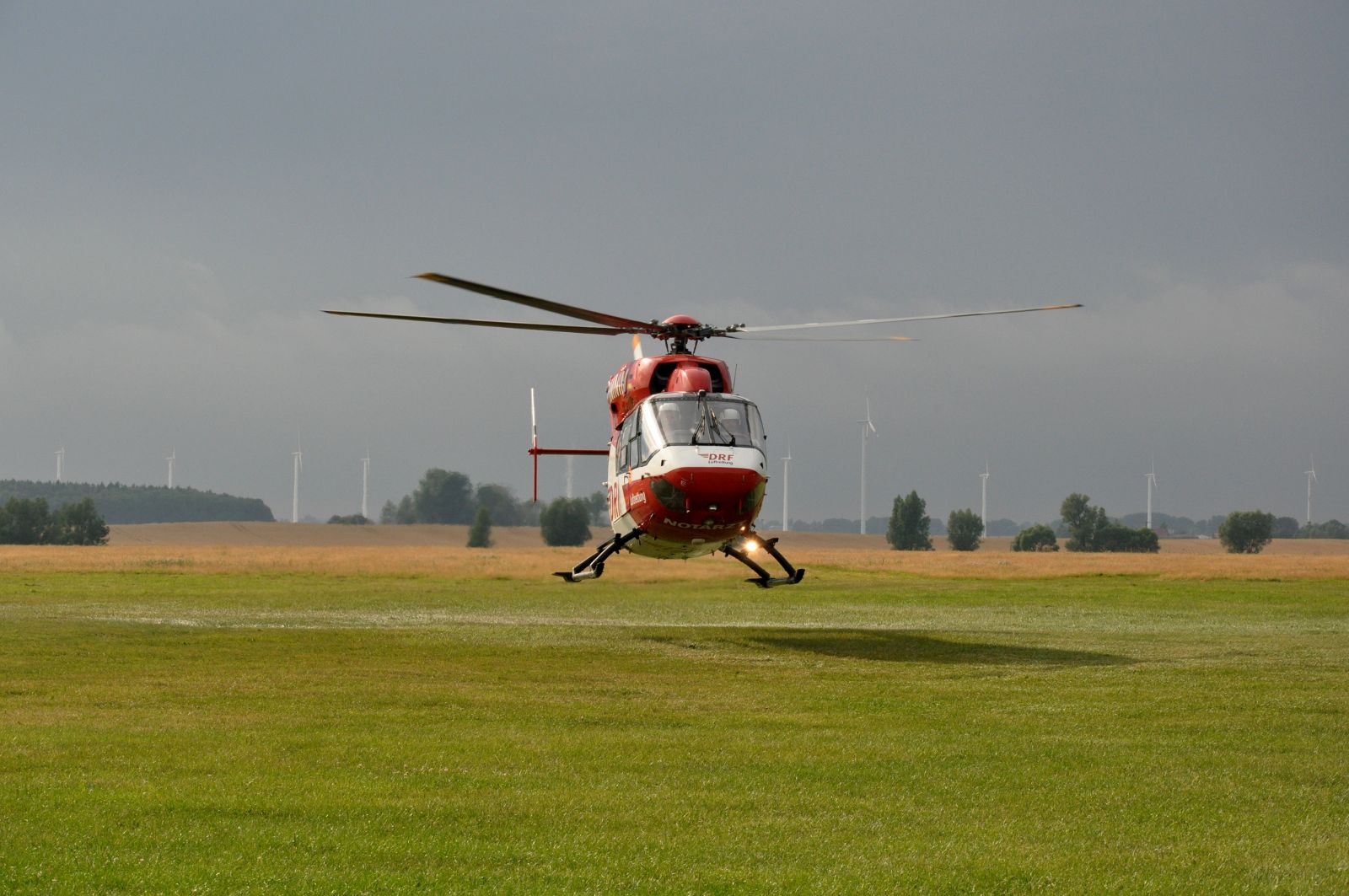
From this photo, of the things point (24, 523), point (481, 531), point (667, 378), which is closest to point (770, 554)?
point (667, 378)

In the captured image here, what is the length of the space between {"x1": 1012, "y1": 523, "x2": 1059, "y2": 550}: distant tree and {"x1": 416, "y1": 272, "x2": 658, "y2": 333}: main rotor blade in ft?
511

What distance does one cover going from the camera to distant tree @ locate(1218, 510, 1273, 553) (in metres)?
176

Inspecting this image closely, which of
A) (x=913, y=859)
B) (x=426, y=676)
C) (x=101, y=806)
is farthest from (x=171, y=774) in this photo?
(x=426, y=676)

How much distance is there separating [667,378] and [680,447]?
3.35m

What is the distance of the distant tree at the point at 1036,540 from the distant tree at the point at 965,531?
17.3 ft

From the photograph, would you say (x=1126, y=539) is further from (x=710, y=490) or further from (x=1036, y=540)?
(x=710, y=490)

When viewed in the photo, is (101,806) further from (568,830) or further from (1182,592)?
(1182,592)

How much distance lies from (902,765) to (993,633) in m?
19.3

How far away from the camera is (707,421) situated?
88.5ft

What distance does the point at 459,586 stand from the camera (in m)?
57.8

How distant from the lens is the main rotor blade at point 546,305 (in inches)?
991

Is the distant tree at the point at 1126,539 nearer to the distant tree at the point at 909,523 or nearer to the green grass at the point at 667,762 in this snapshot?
the distant tree at the point at 909,523

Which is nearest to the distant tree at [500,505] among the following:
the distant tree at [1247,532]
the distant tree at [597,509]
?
the distant tree at [597,509]

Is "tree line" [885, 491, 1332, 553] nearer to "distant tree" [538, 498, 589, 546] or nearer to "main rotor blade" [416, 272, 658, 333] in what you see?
"distant tree" [538, 498, 589, 546]
